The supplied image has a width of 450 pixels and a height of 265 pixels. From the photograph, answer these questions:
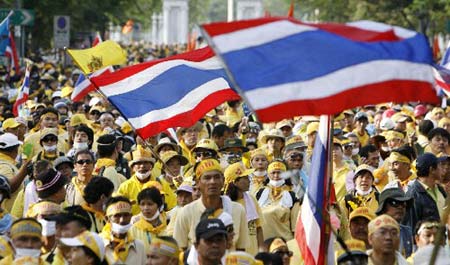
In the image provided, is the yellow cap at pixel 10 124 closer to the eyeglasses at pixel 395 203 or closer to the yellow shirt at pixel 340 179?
the yellow shirt at pixel 340 179

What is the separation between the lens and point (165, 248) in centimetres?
988

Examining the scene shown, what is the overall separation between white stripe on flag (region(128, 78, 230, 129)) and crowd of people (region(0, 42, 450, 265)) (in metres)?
0.22

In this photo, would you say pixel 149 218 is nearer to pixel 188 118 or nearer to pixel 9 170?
pixel 188 118

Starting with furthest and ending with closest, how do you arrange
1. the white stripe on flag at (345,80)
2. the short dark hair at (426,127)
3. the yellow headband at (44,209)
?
the short dark hair at (426,127)
the yellow headband at (44,209)
the white stripe on flag at (345,80)

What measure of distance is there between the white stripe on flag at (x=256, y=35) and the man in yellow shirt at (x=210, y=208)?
2.34m

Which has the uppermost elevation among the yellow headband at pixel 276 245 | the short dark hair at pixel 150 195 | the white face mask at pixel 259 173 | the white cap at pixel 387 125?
the yellow headband at pixel 276 245

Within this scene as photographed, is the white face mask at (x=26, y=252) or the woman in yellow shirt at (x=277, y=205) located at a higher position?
the white face mask at (x=26, y=252)

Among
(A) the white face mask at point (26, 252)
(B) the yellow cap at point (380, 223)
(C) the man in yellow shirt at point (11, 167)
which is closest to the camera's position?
(A) the white face mask at point (26, 252)

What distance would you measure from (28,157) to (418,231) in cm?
671

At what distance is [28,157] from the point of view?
1664 centimetres

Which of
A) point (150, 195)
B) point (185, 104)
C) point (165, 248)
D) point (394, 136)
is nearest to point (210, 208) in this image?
point (150, 195)

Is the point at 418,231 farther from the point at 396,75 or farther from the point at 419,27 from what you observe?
the point at 419,27

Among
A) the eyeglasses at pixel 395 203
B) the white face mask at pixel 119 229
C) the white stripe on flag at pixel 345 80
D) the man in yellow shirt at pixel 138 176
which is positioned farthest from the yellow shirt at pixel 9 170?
the white stripe on flag at pixel 345 80

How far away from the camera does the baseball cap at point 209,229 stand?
31.5 ft
